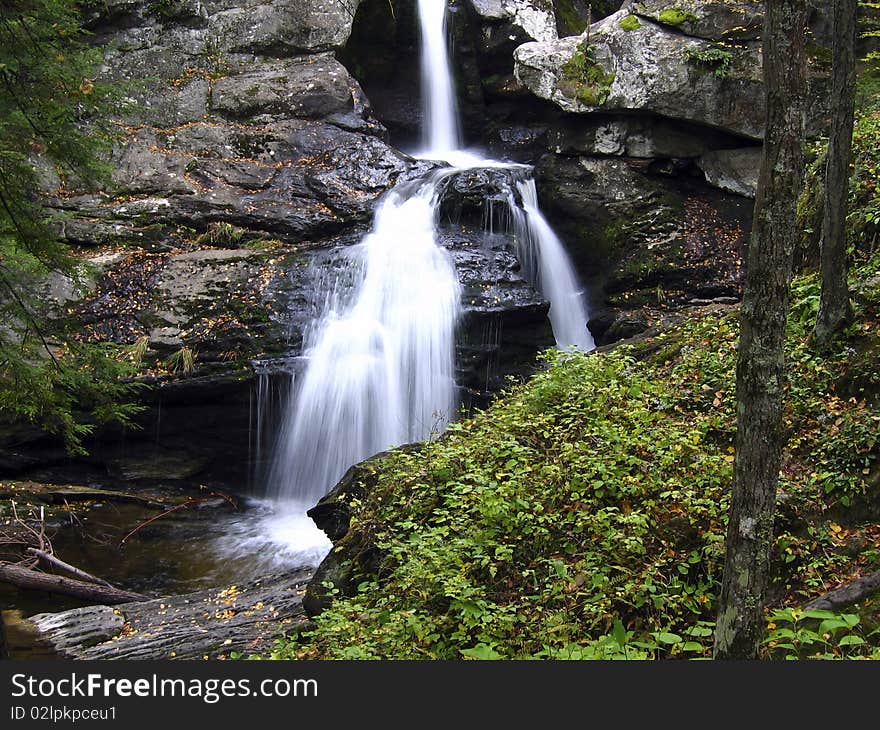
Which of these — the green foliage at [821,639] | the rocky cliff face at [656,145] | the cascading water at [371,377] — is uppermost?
the rocky cliff face at [656,145]

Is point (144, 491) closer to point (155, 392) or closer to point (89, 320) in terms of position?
point (155, 392)

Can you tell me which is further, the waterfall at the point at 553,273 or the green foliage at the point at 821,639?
the waterfall at the point at 553,273

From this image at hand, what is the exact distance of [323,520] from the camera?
732 centimetres

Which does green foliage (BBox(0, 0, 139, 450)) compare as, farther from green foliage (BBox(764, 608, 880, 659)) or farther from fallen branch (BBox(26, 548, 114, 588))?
green foliage (BBox(764, 608, 880, 659))

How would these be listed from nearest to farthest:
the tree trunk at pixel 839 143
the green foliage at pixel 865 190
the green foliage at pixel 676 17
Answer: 1. the tree trunk at pixel 839 143
2. the green foliage at pixel 865 190
3. the green foliage at pixel 676 17

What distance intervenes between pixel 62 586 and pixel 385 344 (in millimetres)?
5665

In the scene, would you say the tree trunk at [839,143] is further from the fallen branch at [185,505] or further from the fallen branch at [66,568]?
the fallen branch at [185,505]

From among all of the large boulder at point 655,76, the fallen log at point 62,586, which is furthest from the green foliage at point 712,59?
the fallen log at point 62,586

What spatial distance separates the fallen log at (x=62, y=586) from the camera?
7844 mm

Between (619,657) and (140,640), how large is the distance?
15.8 ft

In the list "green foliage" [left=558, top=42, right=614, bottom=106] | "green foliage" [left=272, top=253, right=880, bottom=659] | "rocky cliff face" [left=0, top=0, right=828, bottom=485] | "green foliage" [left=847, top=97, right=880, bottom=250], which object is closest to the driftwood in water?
"green foliage" [left=272, top=253, right=880, bottom=659]

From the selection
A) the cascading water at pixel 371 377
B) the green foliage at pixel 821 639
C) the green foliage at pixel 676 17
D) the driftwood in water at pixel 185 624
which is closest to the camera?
the green foliage at pixel 821 639

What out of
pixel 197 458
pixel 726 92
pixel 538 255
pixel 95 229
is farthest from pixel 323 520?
pixel 726 92

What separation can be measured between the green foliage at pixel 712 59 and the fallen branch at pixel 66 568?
41.9 ft
